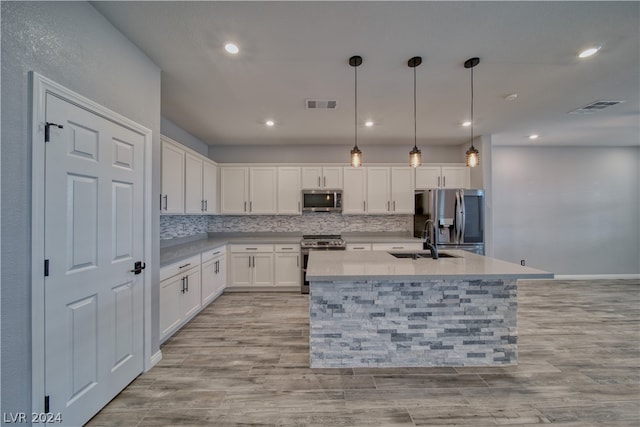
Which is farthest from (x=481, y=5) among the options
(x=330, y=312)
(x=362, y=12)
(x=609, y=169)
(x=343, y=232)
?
(x=609, y=169)

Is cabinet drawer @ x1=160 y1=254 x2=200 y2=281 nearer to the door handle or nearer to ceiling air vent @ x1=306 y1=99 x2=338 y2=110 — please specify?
the door handle

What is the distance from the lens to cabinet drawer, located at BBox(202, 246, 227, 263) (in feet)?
12.6

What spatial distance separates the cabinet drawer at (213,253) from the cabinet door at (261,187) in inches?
36.3

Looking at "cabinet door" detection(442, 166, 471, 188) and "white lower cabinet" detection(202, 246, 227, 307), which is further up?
"cabinet door" detection(442, 166, 471, 188)

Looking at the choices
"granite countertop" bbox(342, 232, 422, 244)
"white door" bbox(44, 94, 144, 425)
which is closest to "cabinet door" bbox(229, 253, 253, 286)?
"granite countertop" bbox(342, 232, 422, 244)

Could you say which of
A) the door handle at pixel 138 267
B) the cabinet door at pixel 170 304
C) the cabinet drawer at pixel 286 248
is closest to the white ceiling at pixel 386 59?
the door handle at pixel 138 267

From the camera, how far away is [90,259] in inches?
68.6

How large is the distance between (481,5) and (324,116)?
2.25 m

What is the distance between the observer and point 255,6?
69.9 inches

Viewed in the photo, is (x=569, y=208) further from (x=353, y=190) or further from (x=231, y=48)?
(x=231, y=48)

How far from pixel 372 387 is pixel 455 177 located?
13.9 ft

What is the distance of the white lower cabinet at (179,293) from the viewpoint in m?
2.78

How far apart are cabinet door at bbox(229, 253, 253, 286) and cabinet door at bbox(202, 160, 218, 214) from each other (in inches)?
37.4

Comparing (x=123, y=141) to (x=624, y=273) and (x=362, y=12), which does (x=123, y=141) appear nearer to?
(x=362, y=12)
